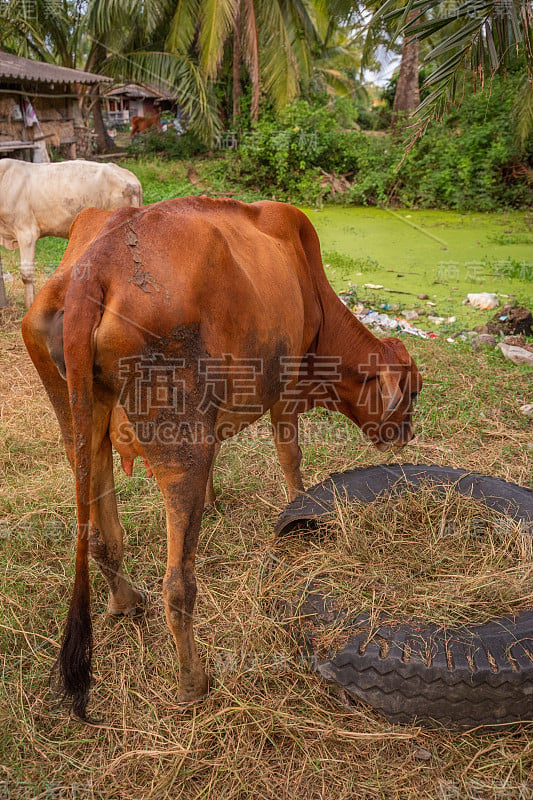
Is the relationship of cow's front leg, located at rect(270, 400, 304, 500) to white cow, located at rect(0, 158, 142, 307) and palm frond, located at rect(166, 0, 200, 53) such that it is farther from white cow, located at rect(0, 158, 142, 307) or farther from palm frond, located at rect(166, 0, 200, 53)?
palm frond, located at rect(166, 0, 200, 53)

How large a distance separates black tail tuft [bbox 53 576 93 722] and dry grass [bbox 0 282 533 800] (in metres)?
0.25

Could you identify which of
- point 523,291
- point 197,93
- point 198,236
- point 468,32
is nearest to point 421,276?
point 523,291

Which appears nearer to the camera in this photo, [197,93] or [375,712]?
[375,712]

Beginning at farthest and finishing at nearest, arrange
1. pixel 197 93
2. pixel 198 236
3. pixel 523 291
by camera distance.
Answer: pixel 197 93, pixel 523 291, pixel 198 236

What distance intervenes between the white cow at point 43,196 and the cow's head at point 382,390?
15.7ft

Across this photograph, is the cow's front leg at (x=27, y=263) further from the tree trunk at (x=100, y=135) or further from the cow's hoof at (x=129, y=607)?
the tree trunk at (x=100, y=135)

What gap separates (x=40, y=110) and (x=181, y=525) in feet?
50.1

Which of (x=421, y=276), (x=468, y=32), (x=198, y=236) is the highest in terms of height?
(x=468, y=32)

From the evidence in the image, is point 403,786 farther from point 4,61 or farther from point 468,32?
point 4,61

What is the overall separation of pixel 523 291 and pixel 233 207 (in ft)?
19.9

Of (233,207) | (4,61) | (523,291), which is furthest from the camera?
(4,61)

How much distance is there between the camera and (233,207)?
2816 millimetres

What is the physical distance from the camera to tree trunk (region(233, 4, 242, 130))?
14773 mm

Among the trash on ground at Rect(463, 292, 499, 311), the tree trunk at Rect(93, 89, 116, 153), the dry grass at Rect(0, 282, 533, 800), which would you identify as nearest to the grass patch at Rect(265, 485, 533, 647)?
the dry grass at Rect(0, 282, 533, 800)
